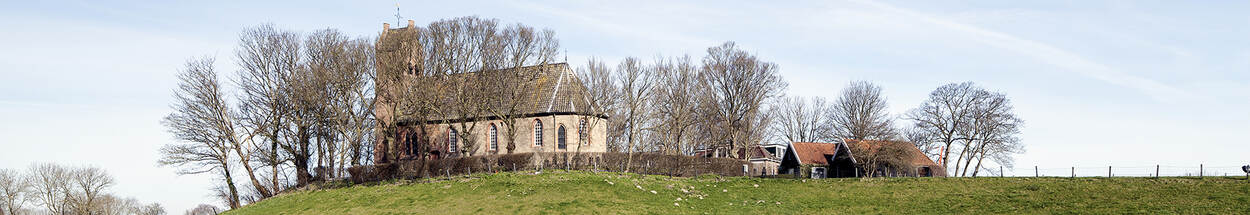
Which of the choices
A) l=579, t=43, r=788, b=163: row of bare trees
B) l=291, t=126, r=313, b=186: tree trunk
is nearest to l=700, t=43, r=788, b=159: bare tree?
l=579, t=43, r=788, b=163: row of bare trees

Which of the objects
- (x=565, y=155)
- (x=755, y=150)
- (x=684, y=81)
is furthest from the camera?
(x=755, y=150)

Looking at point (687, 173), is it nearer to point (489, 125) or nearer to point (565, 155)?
point (565, 155)

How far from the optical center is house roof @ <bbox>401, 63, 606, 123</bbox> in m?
54.8

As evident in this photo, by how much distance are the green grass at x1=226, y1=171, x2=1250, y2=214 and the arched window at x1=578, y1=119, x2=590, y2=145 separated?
834 centimetres

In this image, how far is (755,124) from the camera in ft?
264

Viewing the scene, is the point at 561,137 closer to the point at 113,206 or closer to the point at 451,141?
the point at 451,141

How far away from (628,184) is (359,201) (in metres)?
12.7

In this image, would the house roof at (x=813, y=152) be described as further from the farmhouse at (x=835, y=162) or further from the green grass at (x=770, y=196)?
the green grass at (x=770, y=196)

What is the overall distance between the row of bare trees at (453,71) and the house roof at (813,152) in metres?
21.8

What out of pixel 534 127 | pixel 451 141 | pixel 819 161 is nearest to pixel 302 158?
pixel 451 141

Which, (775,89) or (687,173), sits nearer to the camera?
(687,173)

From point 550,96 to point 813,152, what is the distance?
20.9 m

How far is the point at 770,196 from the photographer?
41.3m

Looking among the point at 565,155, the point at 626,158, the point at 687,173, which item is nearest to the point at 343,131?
the point at 565,155
